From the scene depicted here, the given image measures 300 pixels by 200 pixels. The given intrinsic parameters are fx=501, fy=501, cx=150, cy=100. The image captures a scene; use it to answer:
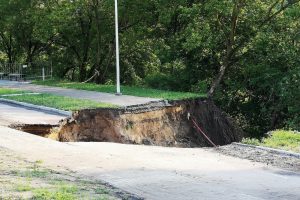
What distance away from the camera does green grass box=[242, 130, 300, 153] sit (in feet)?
43.2

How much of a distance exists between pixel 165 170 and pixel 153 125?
7.68 m

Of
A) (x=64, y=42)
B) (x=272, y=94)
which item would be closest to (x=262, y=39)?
(x=272, y=94)

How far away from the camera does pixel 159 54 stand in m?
28.8

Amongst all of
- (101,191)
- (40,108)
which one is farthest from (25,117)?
(101,191)

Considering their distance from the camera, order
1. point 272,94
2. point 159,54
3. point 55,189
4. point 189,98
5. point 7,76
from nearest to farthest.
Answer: point 55,189 → point 189,98 → point 272,94 → point 159,54 → point 7,76

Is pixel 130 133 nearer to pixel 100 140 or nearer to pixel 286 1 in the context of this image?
pixel 100 140

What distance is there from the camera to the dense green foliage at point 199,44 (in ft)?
83.6

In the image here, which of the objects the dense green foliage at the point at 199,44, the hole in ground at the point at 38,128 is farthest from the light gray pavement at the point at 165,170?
the dense green foliage at the point at 199,44

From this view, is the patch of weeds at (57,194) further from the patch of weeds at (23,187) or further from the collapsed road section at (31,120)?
the collapsed road section at (31,120)

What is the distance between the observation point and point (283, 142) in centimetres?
1356

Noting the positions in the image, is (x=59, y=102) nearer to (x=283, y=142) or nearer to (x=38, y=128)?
(x=38, y=128)

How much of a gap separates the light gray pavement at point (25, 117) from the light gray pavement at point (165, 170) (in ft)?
4.71

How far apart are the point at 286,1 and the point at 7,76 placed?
20.2 meters

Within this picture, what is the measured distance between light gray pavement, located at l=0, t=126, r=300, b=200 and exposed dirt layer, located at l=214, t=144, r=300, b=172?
0.30 meters
